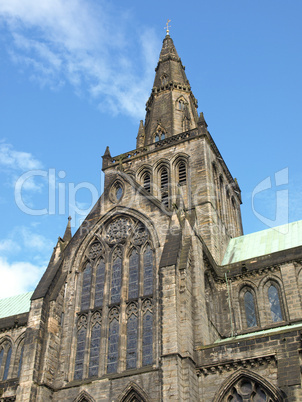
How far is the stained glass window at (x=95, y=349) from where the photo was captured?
21.0 meters

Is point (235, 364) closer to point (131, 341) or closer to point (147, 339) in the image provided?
point (147, 339)

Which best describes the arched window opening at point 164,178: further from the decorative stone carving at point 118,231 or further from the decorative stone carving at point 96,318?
the decorative stone carving at point 96,318

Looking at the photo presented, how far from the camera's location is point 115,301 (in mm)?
22797

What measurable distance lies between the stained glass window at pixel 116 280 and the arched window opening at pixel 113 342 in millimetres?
692

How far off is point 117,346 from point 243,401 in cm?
566

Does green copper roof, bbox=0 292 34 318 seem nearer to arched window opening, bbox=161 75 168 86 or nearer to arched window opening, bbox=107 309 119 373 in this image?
arched window opening, bbox=107 309 119 373

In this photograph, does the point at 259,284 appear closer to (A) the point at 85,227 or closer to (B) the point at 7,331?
(A) the point at 85,227

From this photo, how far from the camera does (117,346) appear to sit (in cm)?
2119

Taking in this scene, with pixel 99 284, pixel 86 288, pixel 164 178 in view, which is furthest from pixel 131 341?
pixel 164 178

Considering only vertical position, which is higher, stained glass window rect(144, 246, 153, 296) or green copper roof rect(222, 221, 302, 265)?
green copper roof rect(222, 221, 302, 265)

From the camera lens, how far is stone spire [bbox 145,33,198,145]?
37.9 meters

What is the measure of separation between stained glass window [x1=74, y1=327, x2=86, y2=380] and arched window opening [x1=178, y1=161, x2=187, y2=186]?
12969 mm

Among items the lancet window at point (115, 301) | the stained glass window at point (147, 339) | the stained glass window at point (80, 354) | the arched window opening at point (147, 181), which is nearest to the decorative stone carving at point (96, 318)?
the lancet window at point (115, 301)

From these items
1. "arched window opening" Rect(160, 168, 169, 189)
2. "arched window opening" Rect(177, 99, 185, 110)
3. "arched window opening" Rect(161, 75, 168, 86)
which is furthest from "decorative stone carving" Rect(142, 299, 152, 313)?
"arched window opening" Rect(161, 75, 168, 86)
